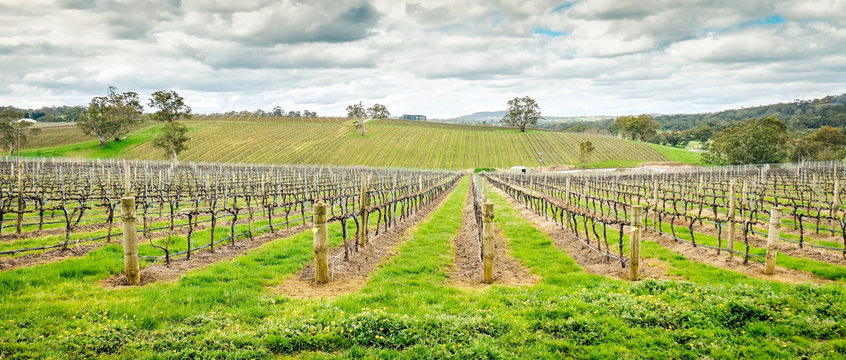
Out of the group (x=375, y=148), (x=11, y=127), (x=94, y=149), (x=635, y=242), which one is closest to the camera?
(x=635, y=242)

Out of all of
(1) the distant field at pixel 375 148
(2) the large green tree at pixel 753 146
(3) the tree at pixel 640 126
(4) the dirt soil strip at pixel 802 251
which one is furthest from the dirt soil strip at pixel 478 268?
(3) the tree at pixel 640 126

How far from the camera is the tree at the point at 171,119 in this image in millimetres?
74688

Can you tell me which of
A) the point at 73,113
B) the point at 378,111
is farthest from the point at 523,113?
the point at 73,113

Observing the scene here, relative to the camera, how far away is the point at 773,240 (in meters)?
9.20

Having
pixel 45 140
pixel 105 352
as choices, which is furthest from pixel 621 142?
pixel 45 140

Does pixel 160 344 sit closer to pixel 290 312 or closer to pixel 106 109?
pixel 290 312

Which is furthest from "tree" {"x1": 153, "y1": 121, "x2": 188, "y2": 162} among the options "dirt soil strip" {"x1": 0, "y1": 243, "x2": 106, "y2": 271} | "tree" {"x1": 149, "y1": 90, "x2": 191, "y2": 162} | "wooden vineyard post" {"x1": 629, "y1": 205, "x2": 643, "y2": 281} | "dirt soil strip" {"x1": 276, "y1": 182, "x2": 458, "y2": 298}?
"wooden vineyard post" {"x1": 629, "y1": 205, "x2": 643, "y2": 281}

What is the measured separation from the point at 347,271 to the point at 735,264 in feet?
31.0

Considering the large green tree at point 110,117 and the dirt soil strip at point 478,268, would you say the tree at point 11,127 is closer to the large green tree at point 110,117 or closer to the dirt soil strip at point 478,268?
the large green tree at point 110,117

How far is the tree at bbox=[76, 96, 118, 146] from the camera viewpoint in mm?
87812

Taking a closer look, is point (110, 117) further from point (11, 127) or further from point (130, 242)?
point (130, 242)

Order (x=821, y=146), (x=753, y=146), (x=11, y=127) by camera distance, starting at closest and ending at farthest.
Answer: (x=753, y=146)
(x=11, y=127)
(x=821, y=146)

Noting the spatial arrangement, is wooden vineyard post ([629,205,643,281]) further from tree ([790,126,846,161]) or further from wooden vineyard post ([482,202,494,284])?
tree ([790,126,846,161])

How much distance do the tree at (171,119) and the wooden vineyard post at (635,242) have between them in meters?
81.8
